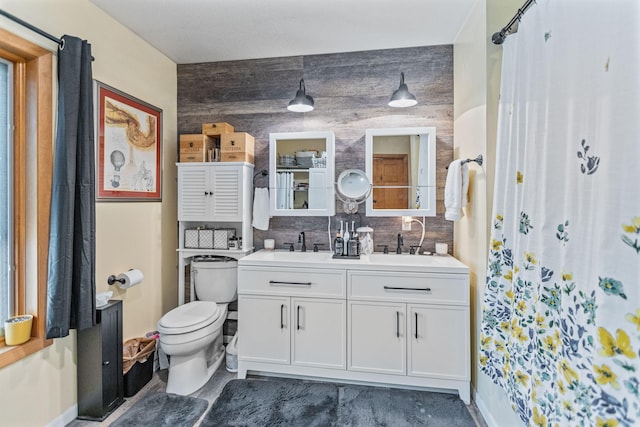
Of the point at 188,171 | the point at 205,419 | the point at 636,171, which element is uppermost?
the point at 188,171

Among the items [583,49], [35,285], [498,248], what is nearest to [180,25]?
[35,285]

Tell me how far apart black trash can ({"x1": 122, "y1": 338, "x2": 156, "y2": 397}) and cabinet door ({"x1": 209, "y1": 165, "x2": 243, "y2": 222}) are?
3.48 feet

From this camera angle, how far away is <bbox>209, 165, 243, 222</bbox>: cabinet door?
2.53m

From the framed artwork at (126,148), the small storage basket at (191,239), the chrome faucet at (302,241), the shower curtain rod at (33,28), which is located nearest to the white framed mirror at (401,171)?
the chrome faucet at (302,241)

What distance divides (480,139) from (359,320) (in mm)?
1411

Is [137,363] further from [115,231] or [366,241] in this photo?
[366,241]

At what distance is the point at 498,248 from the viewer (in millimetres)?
1468

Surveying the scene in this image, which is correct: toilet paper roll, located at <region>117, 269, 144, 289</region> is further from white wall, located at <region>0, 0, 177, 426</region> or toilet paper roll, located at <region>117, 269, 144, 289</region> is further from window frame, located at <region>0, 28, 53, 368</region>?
window frame, located at <region>0, 28, 53, 368</region>

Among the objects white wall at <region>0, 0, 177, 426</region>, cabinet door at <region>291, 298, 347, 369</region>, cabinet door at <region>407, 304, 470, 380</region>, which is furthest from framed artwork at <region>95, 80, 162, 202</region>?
cabinet door at <region>407, 304, 470, 380</region>

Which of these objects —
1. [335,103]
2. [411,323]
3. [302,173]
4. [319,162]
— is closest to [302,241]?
[302,173]

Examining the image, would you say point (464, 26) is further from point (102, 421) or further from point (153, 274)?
point (102, 421)

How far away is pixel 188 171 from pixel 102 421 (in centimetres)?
178

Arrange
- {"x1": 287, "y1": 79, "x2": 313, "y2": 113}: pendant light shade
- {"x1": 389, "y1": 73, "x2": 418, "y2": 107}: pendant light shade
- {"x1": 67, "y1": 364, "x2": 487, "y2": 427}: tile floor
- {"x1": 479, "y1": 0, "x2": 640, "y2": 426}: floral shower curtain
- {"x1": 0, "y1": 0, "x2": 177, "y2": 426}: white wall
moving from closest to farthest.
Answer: {"x1": 479, "y1": 0, "x2": 640, "y2": 426}: floral shower curtain < {"x1": 0, "y1": 0, "x2": 177, "y2": 426}: white wall < {"x1": 67, "y1": 364, "x2": 487, "y2": 427}: tile floor < {"x1": 389, "y1": 73, "x2": 418, "y2": 107}: pendant light shade < {"x1": 287, "y1": 79, "x2": 313, "y2": 113}: pendant light shade

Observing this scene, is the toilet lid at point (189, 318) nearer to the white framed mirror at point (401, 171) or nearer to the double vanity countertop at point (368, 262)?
the double vanity countertop at point (368, 262)
